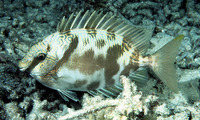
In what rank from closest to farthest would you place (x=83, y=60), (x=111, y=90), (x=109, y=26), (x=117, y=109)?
(x=117, y=109)
(x=83, y=60)
(x=109, y=26)
(x=111, y=90)

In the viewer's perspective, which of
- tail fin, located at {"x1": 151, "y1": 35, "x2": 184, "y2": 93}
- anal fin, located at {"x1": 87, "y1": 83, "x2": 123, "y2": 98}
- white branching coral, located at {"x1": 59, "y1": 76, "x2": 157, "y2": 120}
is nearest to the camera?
white branching coral, located at {"x1": 59, "y1": 76, "x2": 157, "y2": 120}

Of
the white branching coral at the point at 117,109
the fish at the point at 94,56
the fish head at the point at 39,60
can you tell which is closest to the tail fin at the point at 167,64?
the fish at the point at 94,56

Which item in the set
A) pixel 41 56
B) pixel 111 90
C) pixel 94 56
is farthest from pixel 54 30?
pixel 111 90

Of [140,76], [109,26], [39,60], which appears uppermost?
[109,26]

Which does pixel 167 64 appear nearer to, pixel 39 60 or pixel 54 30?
pixel 39 60

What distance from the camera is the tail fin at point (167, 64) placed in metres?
2.16

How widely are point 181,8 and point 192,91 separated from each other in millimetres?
2686

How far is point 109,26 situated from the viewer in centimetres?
240

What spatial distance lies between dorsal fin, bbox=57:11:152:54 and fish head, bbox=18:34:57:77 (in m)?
0.36

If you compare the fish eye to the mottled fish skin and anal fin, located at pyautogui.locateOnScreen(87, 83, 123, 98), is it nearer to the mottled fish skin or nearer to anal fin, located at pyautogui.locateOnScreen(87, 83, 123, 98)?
the mottled fish skin

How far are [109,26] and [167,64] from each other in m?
1.07

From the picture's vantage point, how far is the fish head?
2.02m

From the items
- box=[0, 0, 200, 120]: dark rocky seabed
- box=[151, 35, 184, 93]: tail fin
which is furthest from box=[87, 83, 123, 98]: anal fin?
box=[151, 35, 184, 93]: tail fin

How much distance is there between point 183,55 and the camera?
312 centimetres
